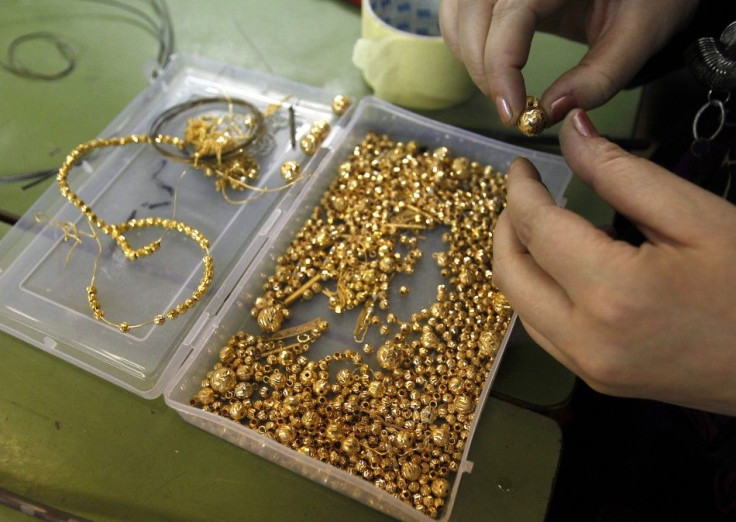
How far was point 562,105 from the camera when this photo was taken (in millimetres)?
596

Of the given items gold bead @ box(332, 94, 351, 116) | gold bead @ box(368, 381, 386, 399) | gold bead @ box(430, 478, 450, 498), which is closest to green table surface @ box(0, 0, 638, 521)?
gold bead @ box(430, 478, 450, 498)

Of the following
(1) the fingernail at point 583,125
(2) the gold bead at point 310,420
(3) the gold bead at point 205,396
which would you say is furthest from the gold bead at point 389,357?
(1) the fingernail at point 583,125

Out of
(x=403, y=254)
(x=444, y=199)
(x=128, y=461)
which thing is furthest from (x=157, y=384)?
(x=444, y=199)

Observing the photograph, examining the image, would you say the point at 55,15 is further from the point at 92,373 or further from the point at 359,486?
the point at 359,486

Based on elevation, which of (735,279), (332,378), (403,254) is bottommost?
(332,378)

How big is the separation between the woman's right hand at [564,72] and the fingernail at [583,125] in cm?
5

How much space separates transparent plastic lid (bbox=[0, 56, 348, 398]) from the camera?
69 cm

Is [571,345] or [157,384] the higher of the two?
[571,345]

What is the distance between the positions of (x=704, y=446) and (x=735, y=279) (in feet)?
1.34

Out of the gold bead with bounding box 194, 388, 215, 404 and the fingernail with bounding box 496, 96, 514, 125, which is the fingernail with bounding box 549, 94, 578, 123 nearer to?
the fingernail with bounding box 496, 96, 514, 125

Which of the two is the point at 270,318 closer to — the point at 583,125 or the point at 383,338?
the point at 383,338

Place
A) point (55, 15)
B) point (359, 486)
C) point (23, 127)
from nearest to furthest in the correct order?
point (359, 486), point (23, 127), point (55, 15)

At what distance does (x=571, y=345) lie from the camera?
1.53ft

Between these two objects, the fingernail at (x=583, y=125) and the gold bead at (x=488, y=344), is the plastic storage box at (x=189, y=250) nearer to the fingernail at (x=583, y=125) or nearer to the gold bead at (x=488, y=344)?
the gold bead at (x=488, y=344)
